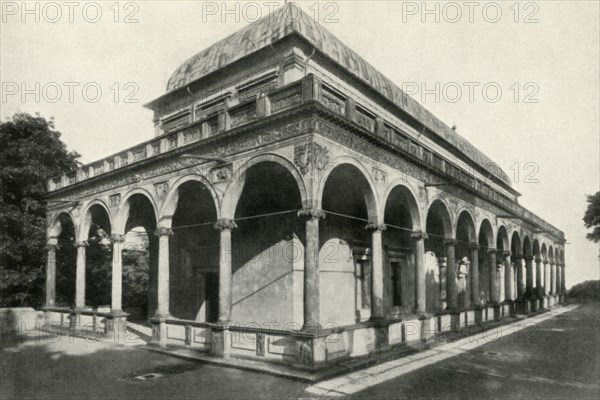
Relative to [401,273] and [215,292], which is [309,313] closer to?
[215,292]

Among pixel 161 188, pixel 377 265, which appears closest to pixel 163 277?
pixel 161 188

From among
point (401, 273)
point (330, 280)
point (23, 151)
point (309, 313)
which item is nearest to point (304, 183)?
point (309, 313)

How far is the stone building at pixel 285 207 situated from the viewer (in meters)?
11.3

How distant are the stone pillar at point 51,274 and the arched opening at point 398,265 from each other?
14104 mm

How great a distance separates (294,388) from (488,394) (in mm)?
3792

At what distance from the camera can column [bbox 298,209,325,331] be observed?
10.3 m

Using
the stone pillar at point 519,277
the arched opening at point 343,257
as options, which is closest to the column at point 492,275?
the stone pillar at point 519,277

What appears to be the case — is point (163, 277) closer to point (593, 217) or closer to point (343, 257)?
point (343, 257)

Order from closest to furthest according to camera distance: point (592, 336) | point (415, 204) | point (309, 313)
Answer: point (309, 313), point (415, 204), point (592, 336)

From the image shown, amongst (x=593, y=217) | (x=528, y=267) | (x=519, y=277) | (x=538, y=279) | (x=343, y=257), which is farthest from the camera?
(x=593, y=217)

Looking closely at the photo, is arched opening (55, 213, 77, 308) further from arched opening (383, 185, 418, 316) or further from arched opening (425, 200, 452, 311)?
arched opening (425, 200, 452, 311)

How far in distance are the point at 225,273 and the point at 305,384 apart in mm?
4031

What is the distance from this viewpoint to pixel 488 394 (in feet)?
29.1

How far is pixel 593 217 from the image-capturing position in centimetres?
4250
